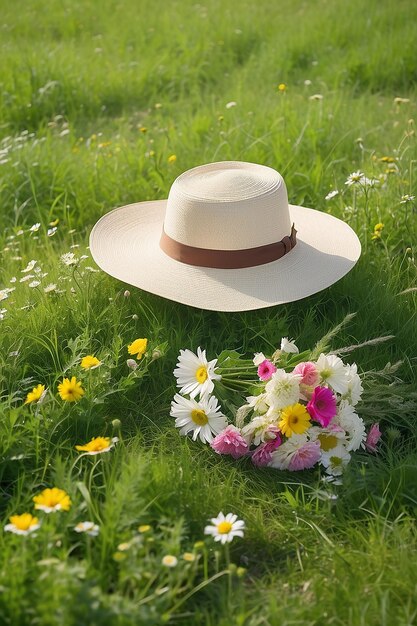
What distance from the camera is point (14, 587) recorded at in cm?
191

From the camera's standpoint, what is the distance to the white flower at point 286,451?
2539mm

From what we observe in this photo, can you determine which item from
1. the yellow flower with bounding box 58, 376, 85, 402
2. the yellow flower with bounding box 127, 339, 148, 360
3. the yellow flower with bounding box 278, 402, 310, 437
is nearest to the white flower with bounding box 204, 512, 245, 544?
the yellow flower with bounding box 278, 402, 310, 437

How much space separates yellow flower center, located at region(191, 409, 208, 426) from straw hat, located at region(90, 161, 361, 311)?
47 cm

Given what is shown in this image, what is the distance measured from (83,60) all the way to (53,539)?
487cm

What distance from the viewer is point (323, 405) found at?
101 inches

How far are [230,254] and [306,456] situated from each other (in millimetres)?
873

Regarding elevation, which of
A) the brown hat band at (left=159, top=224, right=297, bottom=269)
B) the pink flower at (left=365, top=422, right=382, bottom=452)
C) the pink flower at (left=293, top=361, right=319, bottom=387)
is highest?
the brown hat band at (left=159, top=224, right=297, bottom=269)

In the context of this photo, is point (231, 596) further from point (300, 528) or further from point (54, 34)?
point (54, 34)

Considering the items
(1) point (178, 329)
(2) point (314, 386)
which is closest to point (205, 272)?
(1) point (178, 329)

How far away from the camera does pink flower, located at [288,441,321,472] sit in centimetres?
255

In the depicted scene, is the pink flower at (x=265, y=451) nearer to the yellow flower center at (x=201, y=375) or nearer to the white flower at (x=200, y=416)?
the white flower at (x=200, y=416)

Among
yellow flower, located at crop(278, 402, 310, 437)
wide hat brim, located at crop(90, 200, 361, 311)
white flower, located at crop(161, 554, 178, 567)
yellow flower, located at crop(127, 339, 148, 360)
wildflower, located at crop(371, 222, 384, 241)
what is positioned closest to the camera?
white flower, located at crop(161, 554, 178, 567)

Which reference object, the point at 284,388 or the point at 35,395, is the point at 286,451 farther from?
the point at 35,395

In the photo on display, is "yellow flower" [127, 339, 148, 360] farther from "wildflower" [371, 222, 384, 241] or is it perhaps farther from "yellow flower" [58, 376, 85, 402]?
"wildflower" [371, 222, 384, 241]
